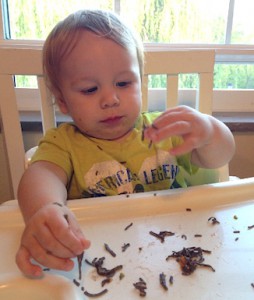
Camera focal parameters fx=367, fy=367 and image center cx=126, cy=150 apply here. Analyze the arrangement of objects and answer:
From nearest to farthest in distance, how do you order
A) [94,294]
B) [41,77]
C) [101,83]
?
[94,294] → [101,83] → [41,77]

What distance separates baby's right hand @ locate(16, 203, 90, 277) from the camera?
1.38 feet

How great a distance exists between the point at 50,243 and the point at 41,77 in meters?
0.57

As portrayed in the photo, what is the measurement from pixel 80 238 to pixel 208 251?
18 cm

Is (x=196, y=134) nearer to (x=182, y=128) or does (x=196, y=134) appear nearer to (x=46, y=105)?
(x=182, y=128)

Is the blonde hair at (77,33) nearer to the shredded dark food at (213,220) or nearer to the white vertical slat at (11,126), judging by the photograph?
the white vertical slat at (11,126)

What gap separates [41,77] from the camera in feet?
2.98

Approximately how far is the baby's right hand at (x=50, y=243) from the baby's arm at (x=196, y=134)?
0.16 meters

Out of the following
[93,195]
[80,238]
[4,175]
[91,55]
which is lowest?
[4,175]

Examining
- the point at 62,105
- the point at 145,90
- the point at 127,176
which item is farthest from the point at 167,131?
the point at 145,90

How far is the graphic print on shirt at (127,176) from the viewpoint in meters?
0.73

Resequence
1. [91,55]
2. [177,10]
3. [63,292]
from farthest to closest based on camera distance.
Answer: [177,10] < [91,55] < [63,292]

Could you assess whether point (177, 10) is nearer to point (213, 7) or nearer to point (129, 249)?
point (213, 7)

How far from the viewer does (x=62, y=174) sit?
2.32ft

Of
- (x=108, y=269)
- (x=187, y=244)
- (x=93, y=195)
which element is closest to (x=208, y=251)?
(x=187, y=244)
